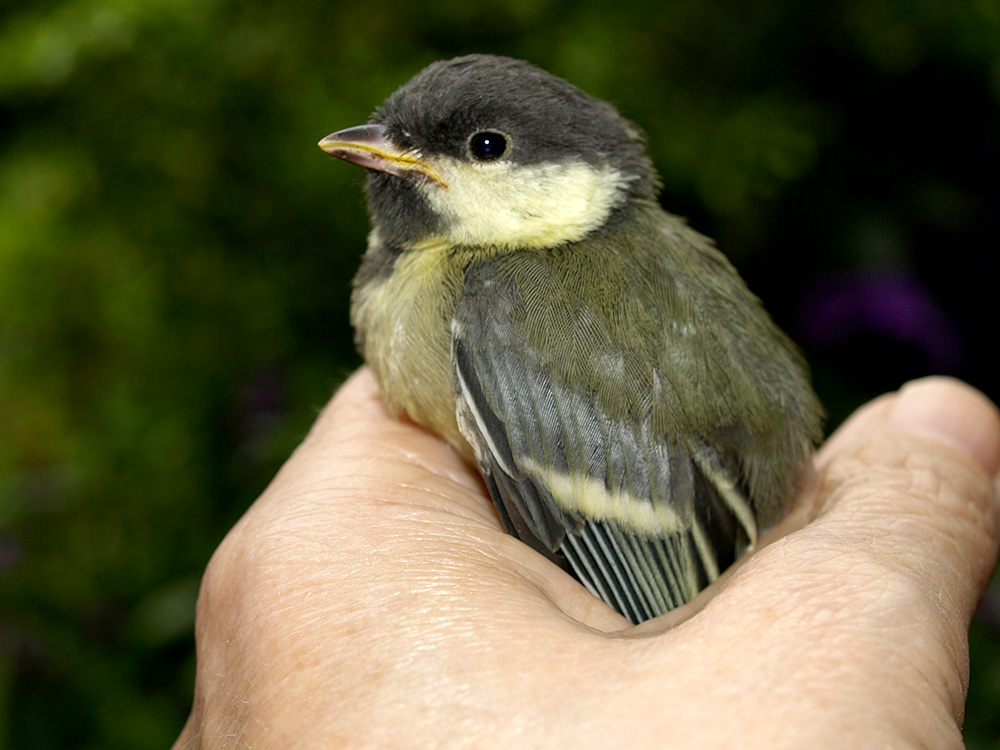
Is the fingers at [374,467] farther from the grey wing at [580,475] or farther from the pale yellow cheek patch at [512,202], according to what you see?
the pale yellow cheek patch at [512,202]

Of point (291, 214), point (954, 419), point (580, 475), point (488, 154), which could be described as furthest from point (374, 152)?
point (954, 419)

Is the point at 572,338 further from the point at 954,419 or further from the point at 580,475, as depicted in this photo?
the point at 954,419

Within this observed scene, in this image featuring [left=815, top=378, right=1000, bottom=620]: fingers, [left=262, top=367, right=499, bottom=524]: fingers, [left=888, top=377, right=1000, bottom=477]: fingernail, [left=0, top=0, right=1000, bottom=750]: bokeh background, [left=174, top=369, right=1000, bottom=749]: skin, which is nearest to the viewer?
[left=174, top=369, right=1000, bottom=749]: skin

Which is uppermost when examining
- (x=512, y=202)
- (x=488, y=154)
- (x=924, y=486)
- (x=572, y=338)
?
(x=488, y=154)

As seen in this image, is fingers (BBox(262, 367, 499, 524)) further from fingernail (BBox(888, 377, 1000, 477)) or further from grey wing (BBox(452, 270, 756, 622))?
fingernail (BBox(888, 377, 1000, 477))

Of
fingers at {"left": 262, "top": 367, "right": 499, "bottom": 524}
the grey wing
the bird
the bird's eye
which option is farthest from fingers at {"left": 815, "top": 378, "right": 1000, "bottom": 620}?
the bird's eye

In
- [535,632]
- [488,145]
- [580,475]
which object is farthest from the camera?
[488,145]

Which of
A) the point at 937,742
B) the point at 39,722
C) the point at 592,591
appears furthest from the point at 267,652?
the point at 39,722
